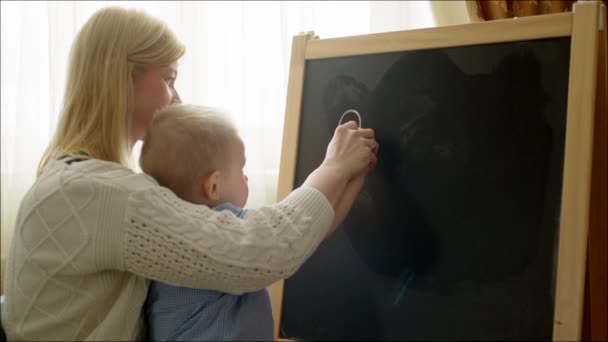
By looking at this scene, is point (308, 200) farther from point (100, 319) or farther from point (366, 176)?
point (100, 319)

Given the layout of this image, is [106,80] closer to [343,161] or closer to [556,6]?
[343,161]

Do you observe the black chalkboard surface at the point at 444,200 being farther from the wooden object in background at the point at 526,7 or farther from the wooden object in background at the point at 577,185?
the wooden object in background at the point at 526,7

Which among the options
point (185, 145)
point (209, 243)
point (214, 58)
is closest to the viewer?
point (209, 243)

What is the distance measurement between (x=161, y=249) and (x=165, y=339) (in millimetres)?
221

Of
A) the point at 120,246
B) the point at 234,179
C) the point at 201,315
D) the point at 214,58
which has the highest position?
the point at 214,58

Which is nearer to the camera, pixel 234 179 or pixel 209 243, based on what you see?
pixel 209 243

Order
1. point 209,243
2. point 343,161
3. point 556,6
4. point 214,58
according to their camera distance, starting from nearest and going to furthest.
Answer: point 209,243, point 343,161, point 556,6, point 214,58

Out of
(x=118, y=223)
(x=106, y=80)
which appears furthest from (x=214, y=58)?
(x=118, y=223)

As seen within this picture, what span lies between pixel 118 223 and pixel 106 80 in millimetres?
315

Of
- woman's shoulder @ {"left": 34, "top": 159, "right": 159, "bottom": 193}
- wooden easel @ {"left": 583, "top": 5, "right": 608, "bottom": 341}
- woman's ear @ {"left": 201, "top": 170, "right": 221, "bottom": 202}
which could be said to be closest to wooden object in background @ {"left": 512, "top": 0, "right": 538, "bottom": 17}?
wooden easel @ {"left": 583, "top": 5, "right": 608, "bottom": 341}

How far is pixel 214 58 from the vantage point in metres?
2.28

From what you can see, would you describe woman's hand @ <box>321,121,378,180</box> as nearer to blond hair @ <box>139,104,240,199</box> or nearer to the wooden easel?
blond hair @ <box>139,104,240,199</box>

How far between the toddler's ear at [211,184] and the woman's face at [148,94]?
198mm

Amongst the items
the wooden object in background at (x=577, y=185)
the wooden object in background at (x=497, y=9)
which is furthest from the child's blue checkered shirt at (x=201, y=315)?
the wooden object in background at (x=497, y=9)
